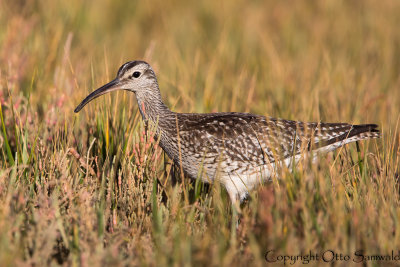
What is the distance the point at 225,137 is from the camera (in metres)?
5.37

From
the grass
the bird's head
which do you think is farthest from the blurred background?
the bird's head

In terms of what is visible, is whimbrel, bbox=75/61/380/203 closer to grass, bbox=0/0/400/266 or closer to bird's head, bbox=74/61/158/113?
bird's head, bbox=74/61/158/113

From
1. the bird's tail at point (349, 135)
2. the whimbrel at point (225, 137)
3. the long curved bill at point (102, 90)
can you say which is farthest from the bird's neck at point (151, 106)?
the bird's tail at point (349, 135)

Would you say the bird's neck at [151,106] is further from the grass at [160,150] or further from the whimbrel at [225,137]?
the grass at [160,150]

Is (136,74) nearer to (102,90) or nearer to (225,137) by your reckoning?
(102,90)

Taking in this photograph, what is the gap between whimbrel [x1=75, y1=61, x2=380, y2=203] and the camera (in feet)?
17.2

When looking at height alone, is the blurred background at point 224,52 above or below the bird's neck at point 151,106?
above

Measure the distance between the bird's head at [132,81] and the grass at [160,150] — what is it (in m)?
0.25

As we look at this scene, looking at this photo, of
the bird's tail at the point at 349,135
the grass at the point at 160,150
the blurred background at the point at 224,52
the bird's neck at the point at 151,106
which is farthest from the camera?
the blurred background at the point at 224,52

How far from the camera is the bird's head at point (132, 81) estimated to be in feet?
17.0

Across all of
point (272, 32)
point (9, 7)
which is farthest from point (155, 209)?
point (272, 32)

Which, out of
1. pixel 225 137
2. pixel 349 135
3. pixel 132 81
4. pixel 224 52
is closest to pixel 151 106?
pixel 132 81

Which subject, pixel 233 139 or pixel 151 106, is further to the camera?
pixel 151 106

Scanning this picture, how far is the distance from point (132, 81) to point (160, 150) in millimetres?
720
